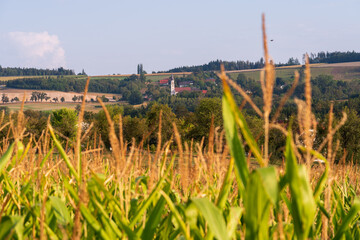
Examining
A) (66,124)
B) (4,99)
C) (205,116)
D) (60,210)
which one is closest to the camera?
(60,210)

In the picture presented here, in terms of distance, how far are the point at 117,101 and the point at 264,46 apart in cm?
18221

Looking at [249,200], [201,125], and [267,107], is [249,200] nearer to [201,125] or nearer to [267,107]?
[267,107]

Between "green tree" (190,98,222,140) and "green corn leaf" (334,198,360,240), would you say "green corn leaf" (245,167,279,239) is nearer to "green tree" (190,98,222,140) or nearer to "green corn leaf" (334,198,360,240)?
"green corn leaf" (334,198,360,240)

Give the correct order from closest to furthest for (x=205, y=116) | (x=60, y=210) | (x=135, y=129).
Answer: (x=60, y=210), (x=205, y=116), (x=135, y=129)

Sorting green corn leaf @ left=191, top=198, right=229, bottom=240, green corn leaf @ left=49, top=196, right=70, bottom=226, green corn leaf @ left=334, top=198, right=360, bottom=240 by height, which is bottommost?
green corn leaf @ left=334, top=198, right=360, bottom=240

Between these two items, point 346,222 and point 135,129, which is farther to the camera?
point 135,129

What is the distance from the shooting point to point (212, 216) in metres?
1.03

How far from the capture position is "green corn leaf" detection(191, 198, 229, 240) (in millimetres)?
1007

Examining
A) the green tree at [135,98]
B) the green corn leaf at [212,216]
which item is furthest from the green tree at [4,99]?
the green corn leaf at [212,216]

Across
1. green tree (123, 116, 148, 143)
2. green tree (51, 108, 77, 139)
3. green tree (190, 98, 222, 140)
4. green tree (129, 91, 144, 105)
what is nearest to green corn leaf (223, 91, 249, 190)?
green tree (51, 108, 77, 139)

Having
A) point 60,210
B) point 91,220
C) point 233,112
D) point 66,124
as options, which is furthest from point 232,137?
point 66,124

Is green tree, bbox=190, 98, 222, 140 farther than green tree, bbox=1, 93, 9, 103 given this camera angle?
No

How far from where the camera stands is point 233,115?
1.08 m

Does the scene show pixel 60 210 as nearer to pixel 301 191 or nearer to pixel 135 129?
pixel 301 191
